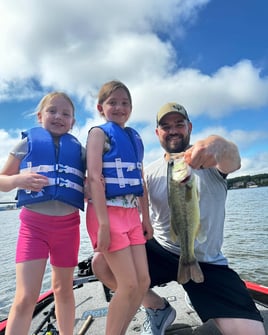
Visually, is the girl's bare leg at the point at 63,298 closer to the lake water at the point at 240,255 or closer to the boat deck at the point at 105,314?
the boat deck at the point at 105,314

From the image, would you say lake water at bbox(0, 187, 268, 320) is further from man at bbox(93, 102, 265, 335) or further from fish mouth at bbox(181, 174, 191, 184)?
fish mouth at bbox(181, 174, 191, 184)

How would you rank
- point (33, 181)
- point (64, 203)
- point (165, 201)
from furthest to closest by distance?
point (165, 201), point (64, 203), point (33, 181)

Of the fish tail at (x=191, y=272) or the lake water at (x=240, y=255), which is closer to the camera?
the fish tail at (x=191, y=272)

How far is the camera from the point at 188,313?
13.0 ft

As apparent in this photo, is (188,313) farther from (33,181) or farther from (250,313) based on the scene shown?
(33,181)

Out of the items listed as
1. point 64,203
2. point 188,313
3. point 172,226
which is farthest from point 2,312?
point 172,226

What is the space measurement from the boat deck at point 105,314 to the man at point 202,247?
11.4 inches

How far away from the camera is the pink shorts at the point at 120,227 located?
8.93 feet

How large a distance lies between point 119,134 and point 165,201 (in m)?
1.03

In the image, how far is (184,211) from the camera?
2840 mm

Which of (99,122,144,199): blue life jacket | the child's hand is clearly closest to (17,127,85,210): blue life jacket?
(99,122,144,199): blue life jacket

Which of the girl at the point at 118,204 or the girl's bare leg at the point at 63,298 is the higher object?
the girl at the point at 118,204

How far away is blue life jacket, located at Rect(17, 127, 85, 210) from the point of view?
295 cm

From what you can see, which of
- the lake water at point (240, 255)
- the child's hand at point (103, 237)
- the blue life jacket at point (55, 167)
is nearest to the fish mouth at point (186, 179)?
the child's hand at point (103, 237)
